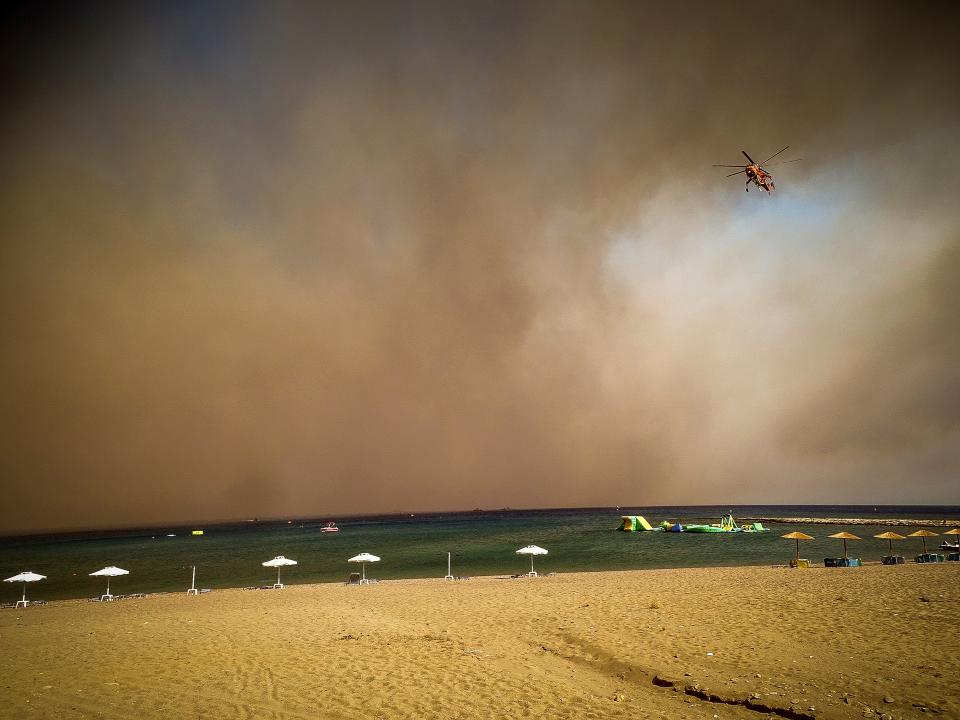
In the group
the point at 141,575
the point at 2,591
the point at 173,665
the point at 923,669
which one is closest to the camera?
the point at 923,669

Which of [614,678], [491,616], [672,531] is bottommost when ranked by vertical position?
[672,531]

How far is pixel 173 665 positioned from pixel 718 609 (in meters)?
19.1

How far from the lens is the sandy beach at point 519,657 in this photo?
10484 millimetres

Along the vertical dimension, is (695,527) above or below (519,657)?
below

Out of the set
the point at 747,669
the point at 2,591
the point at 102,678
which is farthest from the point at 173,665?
the point at 2,591

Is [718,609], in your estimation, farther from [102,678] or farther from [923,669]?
[102,678]

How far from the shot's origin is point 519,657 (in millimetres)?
13945

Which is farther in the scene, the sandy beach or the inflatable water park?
the inflatable water park

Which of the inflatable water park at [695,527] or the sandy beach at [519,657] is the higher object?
the sandy beach at [519,657]

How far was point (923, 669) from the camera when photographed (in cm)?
1159

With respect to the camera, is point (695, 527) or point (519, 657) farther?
point (695, 527)

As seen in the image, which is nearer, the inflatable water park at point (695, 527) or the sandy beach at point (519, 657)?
the sandy beach at point (519, 657)

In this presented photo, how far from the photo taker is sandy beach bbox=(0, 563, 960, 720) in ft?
34.4

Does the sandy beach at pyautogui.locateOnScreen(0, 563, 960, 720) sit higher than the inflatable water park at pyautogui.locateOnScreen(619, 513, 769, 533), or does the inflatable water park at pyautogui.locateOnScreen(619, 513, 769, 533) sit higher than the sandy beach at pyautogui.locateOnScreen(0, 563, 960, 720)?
the sandy beach at pyautogui.locateOnScreen(0, 563, 960, 720)
